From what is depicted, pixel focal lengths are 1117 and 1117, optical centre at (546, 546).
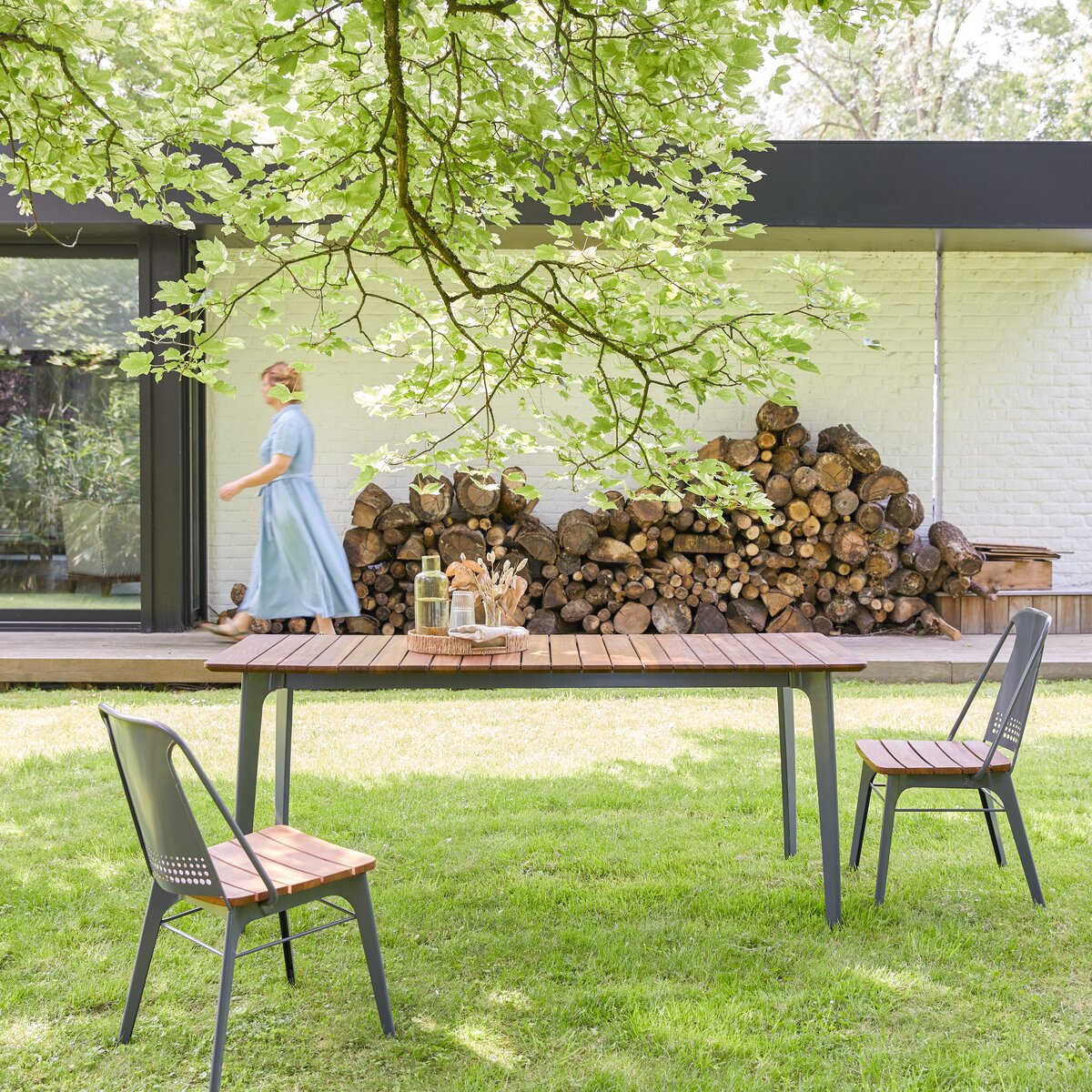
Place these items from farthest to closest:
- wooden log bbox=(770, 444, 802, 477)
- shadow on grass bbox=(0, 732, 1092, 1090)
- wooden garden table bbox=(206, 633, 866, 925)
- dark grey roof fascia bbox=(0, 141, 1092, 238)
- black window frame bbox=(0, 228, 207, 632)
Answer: wooden log bbox=(770, 444, 802, 477), black window frame bbox=(0, 228, 207, 632), dark grey roof fascia bbox=(0, 141, 1092, 238), wooden garden table bbox=(206, 633, 866, 925), shadow on grass bbox=(0, 732, 1092, 1090)

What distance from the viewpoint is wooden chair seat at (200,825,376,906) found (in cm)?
231

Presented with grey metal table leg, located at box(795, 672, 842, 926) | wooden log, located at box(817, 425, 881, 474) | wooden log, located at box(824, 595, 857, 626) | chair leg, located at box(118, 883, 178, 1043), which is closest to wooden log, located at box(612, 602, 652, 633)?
wooden log, located at box(824, 595, 857, 626)

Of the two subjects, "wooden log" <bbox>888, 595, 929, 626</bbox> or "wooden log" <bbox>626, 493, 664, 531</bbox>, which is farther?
"wooden log" <bbox>888, 595, 929, 626</bbox>

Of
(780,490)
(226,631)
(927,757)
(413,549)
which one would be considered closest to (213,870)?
(927,757)

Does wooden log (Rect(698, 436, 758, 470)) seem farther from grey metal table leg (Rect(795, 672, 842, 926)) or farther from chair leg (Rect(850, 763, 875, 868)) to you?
grey metal table leg (Rect(795, 672, 842, 926))

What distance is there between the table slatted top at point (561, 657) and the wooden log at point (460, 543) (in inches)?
146

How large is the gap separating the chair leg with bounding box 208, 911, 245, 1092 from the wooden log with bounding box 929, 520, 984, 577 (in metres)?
6.14

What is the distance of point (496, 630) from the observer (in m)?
3.27

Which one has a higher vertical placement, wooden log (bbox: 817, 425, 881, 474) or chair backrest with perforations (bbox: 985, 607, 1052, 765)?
wooden log (bbox: 817, 425, 881, 474)

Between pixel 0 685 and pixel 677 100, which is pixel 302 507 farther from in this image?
pixel 677 100

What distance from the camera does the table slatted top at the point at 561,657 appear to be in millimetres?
3072

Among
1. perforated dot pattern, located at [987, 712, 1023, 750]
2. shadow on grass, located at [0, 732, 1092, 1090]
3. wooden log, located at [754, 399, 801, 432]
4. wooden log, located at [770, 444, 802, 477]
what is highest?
wooden log, located at [754, 399, 801, 432]

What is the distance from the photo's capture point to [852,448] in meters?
7.50

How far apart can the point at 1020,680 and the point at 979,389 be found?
5.38 meters
